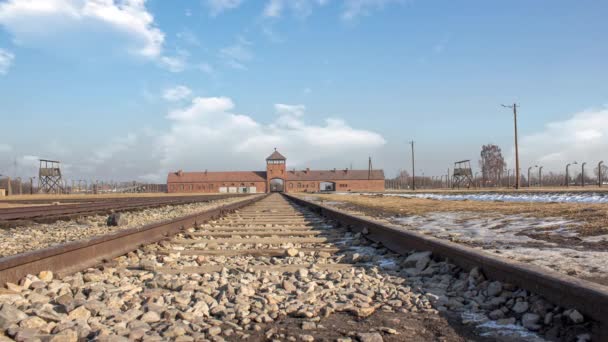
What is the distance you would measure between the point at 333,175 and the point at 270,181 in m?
13.6

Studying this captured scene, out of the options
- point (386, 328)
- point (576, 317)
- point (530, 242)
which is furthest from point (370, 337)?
point (530, 242)

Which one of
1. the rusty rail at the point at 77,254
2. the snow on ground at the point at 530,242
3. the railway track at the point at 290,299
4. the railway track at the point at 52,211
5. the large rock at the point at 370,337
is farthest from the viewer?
the railway track at the point at 52,211

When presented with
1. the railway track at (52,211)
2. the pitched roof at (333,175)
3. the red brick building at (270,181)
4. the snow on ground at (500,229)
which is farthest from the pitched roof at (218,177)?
the snow on ground at (500,229)

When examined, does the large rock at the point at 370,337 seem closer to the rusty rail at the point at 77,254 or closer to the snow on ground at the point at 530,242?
the snow on ground at the point at 530,242

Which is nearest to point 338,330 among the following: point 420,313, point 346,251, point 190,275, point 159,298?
point 420,313

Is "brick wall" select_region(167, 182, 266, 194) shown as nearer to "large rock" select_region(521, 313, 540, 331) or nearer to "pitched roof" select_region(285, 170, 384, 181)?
"pitched roof" select_region(285, 170, 384, 181)

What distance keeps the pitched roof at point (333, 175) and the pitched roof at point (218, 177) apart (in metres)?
6.57

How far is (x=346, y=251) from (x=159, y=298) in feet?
9.19

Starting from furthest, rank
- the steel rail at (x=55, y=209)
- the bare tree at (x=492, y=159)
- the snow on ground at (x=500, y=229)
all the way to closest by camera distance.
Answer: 1. the bare tree at (x=492, y=159)
2. the steel rail at (x=55, y=209)
3. the snow on ground at (x=500, y=229)

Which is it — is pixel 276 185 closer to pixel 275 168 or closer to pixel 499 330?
pixel 275 168

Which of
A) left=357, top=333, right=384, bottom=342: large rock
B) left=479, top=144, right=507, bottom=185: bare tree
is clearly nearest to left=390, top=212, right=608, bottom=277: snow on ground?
left=357, top=333, right=384, bottom=342: large rock

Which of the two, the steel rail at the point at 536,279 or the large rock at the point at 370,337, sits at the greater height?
the steel rail at the point at 536,279

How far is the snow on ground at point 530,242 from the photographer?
3.78m

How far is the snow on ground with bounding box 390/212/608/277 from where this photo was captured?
3781 millimetres
